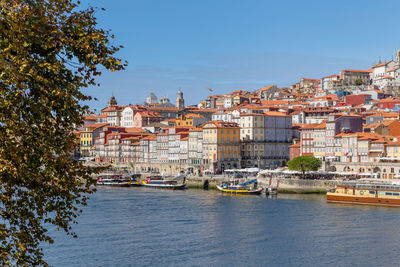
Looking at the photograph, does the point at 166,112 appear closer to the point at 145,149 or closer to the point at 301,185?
the point at 145,149

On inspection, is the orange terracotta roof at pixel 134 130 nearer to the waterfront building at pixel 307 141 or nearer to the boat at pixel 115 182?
the boat at pixel 115 182

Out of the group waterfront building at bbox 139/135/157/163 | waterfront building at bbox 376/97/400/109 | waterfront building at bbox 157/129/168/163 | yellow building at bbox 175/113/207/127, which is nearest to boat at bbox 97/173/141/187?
waterfront building at bbox 157/129/168/163

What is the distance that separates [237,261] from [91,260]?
6.52 m

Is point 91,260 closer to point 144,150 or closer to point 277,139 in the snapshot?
point 277,139

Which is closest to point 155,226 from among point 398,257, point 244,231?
point 244,231

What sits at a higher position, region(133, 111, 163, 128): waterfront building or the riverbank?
region(133, 111, 163, 128): waterfront building

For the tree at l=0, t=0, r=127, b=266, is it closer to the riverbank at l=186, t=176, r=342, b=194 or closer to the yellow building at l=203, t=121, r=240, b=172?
the riverbank at l=186, t=176, r=342, b=194

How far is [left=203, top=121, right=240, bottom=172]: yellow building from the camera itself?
8988cm

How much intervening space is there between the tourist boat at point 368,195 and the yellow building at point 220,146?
3378 cm

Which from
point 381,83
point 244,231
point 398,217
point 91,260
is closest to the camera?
point 91,260

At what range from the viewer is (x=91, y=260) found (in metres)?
28.6

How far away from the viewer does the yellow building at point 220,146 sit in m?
89.9

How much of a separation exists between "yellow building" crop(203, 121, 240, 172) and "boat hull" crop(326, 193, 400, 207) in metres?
33.8

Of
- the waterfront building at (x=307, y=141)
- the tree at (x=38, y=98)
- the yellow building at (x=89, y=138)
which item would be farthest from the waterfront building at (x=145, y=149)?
the tree at (x=38, y=98)
